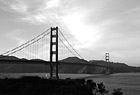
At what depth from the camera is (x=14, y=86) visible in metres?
40.0

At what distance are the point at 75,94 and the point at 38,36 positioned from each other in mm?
57127

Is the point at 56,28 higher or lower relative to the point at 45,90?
higher

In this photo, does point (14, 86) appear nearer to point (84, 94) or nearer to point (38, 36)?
point (84, 94)

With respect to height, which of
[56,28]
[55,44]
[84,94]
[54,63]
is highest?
[56,28]

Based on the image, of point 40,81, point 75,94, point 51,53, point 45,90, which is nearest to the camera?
point 75,94

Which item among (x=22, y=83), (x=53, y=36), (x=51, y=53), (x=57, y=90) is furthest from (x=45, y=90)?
(x=53, y=36)

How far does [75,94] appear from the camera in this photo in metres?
36.2

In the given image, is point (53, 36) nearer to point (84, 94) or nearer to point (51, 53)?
point (51, 53)

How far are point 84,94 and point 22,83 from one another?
12026mm

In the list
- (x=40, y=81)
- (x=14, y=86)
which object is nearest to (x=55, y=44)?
(x=40, y=81)

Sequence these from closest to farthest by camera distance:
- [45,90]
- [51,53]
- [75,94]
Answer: [75,94] < [45,90] < [51,53]

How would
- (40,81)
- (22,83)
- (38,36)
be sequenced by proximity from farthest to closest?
(38,36)
(40,81)
(22,83)

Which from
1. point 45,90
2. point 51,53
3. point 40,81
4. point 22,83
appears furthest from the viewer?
point 51,53

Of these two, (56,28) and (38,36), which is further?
(38,36)
